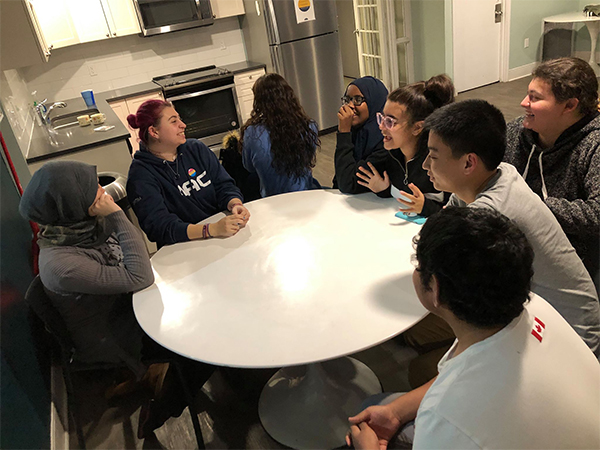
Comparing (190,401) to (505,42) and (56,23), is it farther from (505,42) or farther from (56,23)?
(505,42)

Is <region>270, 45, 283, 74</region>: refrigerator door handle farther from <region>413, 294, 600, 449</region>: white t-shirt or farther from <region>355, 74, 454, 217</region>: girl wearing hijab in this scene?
<region>413, 294, 600, 449</region>: white t-shirt

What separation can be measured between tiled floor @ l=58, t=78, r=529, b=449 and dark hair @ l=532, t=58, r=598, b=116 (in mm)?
1189

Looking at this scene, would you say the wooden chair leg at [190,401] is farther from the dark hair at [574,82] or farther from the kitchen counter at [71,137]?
the kitchen counter at [71,137]

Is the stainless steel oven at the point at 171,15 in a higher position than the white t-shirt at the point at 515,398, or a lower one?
higher

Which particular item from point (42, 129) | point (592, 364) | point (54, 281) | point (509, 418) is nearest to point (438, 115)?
point (592, 364)

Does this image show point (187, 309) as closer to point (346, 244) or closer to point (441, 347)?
point (346, 244)

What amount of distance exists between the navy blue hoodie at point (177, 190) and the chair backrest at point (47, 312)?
1.64 feet

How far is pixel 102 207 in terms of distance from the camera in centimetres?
153

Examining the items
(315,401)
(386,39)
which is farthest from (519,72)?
(315,401)

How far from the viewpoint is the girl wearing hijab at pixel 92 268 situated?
4.62ft

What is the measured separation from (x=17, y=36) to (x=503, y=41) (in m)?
5.80

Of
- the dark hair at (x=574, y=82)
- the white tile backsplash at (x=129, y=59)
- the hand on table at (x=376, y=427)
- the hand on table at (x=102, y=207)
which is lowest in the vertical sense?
the hand on table at (x=376, y=427)

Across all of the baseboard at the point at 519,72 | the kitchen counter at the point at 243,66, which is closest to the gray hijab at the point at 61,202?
the kitchen counter at the point at 243,66

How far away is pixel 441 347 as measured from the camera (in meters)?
1.58
